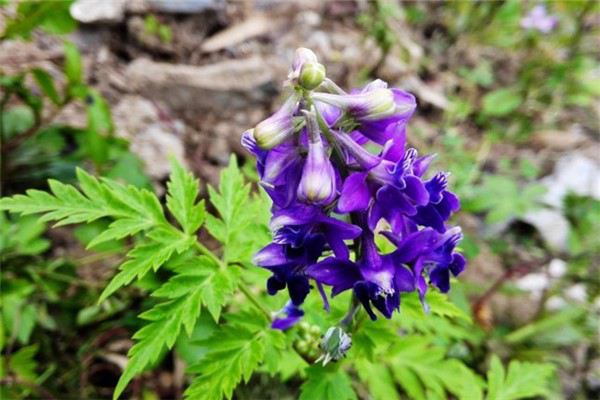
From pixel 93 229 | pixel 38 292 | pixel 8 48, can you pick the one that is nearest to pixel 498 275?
pixel 93 229

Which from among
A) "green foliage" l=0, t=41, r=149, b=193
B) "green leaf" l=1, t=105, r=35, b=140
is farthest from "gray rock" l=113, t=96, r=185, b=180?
"green leaf" l=1, t=105, r=35, b=140

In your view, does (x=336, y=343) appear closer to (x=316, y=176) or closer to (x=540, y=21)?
(x=316, y=176)

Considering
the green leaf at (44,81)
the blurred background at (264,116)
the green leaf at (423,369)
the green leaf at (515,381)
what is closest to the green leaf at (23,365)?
the blurred background at (264,116)

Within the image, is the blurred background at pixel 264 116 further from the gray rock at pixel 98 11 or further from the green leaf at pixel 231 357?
the green leaf at pixel 231 357

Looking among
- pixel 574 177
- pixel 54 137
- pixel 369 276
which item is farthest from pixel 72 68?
pixel 574 177

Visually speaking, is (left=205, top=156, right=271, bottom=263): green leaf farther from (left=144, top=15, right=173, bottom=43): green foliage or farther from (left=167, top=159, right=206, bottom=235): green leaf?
(left=144, top=15, right=173, bottom=43): green foliage

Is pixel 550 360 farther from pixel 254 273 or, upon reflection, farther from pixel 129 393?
pixel 129 393
